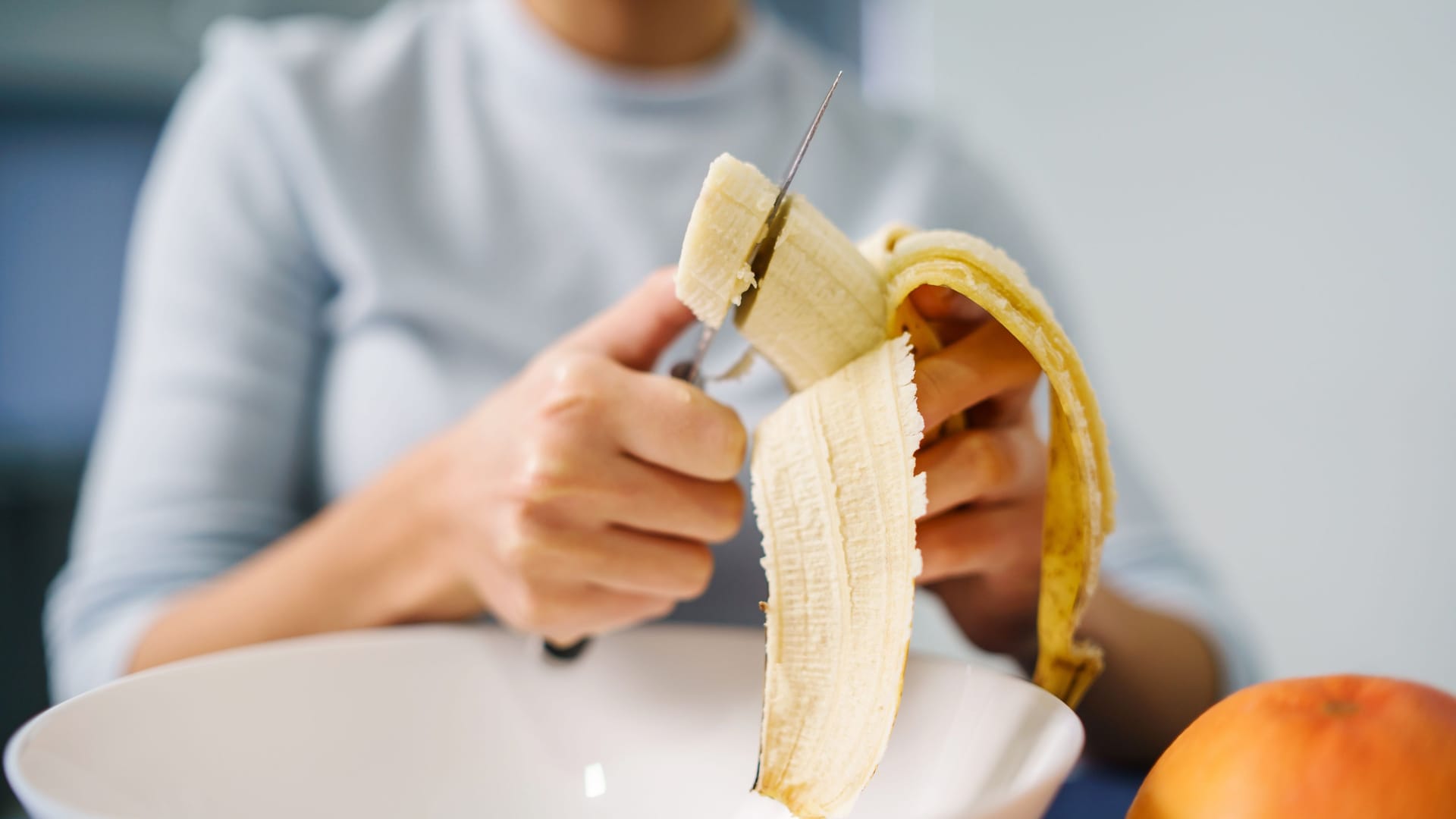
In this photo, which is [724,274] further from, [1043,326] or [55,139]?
[55,139]

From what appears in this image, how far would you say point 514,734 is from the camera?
35 cm

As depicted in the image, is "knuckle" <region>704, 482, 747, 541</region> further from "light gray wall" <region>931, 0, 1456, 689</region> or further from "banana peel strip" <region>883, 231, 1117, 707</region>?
"light gray wall" <region>931, 0, 1456, 689</region>

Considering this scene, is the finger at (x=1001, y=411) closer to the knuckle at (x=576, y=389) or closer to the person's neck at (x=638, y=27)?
the knuckle at (x=576, y=389)

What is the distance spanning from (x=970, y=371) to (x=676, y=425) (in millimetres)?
88

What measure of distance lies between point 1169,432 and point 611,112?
3.36ft

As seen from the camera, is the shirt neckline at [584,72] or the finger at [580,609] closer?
the finger at [580,609]

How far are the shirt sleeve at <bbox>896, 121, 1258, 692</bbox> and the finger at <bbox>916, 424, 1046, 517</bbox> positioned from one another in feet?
0.56

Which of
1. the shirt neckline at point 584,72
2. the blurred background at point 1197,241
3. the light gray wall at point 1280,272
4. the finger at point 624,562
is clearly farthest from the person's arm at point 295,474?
the light gray wall at point 1280,272

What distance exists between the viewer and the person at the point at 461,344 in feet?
1.20

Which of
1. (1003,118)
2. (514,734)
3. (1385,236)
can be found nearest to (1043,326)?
(514,734)

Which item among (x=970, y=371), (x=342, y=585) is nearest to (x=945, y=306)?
(x=970, y=371)

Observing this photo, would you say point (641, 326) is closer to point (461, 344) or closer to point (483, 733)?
point (483, 733)

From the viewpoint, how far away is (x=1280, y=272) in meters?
1.26

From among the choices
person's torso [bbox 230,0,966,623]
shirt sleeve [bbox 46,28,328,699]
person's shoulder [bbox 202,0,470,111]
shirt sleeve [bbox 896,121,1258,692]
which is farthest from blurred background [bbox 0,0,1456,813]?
shirt sleeve [bbox 46,28,328,699]
